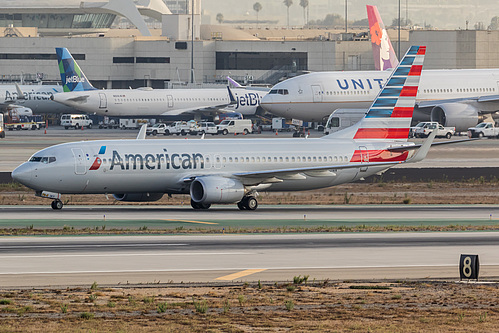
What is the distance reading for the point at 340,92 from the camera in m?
100

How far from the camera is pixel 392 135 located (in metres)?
53.3

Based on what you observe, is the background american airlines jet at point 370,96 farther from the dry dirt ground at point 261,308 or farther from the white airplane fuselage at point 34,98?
the dry dirt ground at point 261,308

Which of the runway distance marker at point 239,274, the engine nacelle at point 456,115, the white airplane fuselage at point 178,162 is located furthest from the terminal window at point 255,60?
the runway distance marker at point 239,274

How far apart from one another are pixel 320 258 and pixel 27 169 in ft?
62.6

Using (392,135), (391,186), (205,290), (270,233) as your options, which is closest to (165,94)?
(391,186)

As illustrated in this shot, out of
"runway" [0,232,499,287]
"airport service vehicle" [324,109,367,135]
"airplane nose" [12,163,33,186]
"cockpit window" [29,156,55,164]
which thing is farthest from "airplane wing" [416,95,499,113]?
"airplane nose" [12,163,33,186]

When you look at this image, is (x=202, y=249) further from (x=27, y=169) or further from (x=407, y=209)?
(x=407, y=209)

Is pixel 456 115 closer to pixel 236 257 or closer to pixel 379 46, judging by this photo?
pixel 379 46

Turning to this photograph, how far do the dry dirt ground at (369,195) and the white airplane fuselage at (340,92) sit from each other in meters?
37.0

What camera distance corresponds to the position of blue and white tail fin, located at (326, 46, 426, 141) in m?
53.1

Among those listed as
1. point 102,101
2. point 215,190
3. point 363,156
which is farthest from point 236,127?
point 215,190

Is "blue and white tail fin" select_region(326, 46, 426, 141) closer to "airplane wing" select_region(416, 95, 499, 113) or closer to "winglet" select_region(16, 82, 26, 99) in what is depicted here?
"airplane wing" select_region(416, 95, 499, 113)

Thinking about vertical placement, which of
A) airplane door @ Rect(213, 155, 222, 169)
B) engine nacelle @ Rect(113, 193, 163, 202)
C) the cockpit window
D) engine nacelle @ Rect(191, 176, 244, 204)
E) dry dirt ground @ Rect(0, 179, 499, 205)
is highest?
the cockpit window

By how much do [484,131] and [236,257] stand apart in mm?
75607
